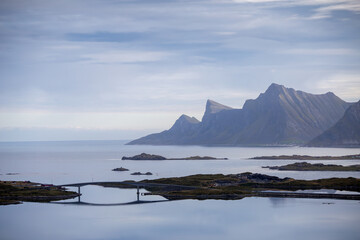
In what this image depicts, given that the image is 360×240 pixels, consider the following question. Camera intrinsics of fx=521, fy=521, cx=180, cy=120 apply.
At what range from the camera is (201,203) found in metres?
122

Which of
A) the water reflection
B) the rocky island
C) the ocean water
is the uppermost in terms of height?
the rocky island

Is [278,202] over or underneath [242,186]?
underneath

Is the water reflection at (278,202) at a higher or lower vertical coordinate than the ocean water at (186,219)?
higher

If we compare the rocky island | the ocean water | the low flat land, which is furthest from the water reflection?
the rocky island

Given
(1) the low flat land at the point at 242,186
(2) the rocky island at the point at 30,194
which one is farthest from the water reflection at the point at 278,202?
(2) the rocky island at the point at 30,194

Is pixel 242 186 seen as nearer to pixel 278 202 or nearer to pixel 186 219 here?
pixel 278 202

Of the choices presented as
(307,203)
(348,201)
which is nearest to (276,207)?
(307,203)

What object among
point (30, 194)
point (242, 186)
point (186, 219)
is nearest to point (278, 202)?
point (242, 186)

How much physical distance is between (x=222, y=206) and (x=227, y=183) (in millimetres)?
30973

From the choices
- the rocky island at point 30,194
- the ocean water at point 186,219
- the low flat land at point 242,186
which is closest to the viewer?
the ocean water at point 186,219

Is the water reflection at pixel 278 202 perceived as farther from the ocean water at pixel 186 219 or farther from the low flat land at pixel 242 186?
the low flat land at pixel 242 186

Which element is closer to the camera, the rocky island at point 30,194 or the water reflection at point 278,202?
the water reflection at point 278,202

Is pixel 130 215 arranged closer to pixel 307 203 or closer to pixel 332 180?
pixel 307 203

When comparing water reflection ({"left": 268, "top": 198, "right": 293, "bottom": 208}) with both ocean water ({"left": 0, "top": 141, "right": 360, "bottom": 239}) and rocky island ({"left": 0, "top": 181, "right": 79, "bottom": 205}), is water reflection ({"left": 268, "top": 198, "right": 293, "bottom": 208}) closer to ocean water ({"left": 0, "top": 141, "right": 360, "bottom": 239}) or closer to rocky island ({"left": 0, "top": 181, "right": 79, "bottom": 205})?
ocean water ({"left": 0, "top": 141, "right": 360, "bottom": 239})
